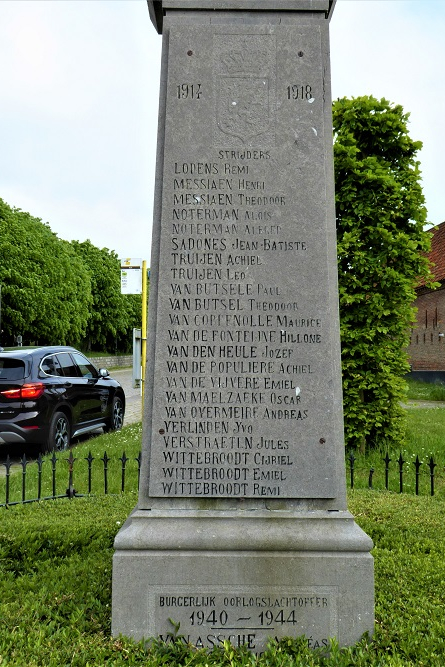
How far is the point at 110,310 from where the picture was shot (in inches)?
2286

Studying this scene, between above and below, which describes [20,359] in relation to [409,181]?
below

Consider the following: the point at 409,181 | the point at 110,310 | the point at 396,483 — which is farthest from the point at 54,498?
the point at 110,310

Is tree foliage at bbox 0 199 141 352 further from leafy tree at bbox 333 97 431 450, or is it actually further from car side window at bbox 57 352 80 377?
leafy tree at bbox 333 97 431 450

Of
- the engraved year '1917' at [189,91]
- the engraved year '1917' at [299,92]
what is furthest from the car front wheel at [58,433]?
the engraved year '1917' at [299,92]

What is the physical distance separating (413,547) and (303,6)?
11.8 ft

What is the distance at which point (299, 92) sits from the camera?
338cm

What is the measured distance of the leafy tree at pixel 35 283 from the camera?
115ft

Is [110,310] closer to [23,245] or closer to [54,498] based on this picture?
[23,245]

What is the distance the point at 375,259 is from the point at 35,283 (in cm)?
3069

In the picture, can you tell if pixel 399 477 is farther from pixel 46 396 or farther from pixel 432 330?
pixel 432 330

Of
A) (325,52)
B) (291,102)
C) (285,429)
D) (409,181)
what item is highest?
(409,181)

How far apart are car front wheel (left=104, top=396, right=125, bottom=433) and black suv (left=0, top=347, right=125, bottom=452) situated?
90 centimetres

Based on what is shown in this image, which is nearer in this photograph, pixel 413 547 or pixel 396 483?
pixel 413 547

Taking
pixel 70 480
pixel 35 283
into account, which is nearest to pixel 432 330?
pixel 35 283
